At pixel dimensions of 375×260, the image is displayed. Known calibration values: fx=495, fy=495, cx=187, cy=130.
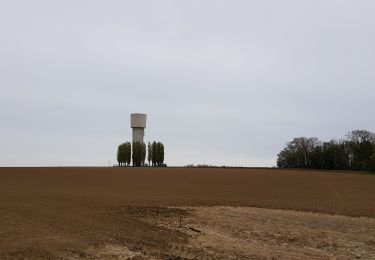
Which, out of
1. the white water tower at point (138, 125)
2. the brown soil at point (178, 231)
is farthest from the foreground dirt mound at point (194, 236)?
the white water tower at point (138, 125)

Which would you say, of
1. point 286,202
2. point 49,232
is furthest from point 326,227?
point 49,232

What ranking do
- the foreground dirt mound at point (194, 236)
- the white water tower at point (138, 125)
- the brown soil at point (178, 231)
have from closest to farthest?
the foreground dirt mound at point (194, 236) < the brown soil at point (178, 231) < the white water tower at point (138, 125)

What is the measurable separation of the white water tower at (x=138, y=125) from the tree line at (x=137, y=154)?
5.16ft

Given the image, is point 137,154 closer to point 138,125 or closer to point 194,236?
point 138,125

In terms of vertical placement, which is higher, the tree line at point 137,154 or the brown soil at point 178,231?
the tree line at point 137,154

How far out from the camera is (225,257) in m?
15.1

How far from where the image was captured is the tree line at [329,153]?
11481cm

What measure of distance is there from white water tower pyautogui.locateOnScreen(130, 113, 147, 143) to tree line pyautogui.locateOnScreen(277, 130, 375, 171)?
117ft

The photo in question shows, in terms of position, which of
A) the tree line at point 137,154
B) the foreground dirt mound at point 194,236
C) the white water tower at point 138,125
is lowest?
the foreground dirt mound at point 194,236

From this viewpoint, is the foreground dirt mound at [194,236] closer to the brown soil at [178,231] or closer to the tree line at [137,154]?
the brown soil at [178,231]

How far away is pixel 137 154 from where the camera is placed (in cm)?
10806

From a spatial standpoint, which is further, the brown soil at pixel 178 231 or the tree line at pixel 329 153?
the tree line at pixel 329 153

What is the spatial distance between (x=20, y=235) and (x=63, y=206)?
27.7 feet

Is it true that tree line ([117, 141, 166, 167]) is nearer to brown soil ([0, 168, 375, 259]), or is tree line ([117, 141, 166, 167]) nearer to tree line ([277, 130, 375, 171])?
tree line ([277, 130, 375, 171])
